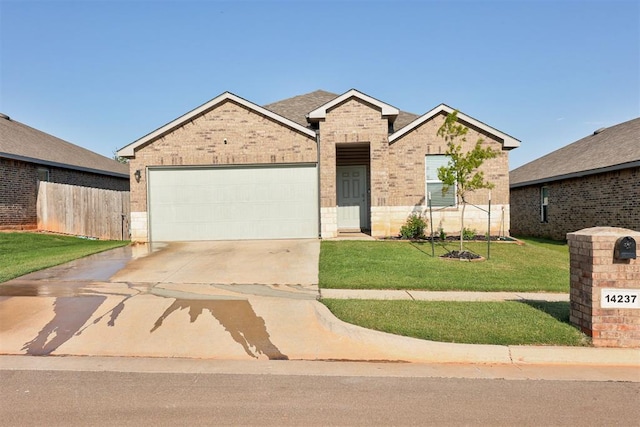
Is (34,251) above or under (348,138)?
under

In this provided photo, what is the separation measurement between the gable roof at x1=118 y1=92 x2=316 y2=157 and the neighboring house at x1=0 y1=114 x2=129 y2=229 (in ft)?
20.7

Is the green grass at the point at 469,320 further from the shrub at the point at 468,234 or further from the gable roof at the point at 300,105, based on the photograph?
the gable roof at the point at 300,105

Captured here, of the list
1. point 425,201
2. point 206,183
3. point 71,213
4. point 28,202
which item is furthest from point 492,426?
point 28,202

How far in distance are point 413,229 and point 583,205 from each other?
869 centimetres

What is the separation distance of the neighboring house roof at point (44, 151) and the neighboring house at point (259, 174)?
6.74 metres

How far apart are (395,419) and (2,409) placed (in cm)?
347

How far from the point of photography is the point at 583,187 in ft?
54.7

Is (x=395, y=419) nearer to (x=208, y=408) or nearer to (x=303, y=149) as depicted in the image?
(x=208, y=408)

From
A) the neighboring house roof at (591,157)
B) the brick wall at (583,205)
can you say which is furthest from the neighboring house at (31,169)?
the neighboring house roof at (591,157)

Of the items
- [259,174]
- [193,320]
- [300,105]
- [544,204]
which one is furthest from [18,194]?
[544,204]

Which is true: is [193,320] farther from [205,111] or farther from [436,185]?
[436,185]

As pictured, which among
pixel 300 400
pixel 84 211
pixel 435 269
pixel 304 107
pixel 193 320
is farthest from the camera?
pixel 304 107

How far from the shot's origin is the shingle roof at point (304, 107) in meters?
16.7

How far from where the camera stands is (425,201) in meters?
14.1
